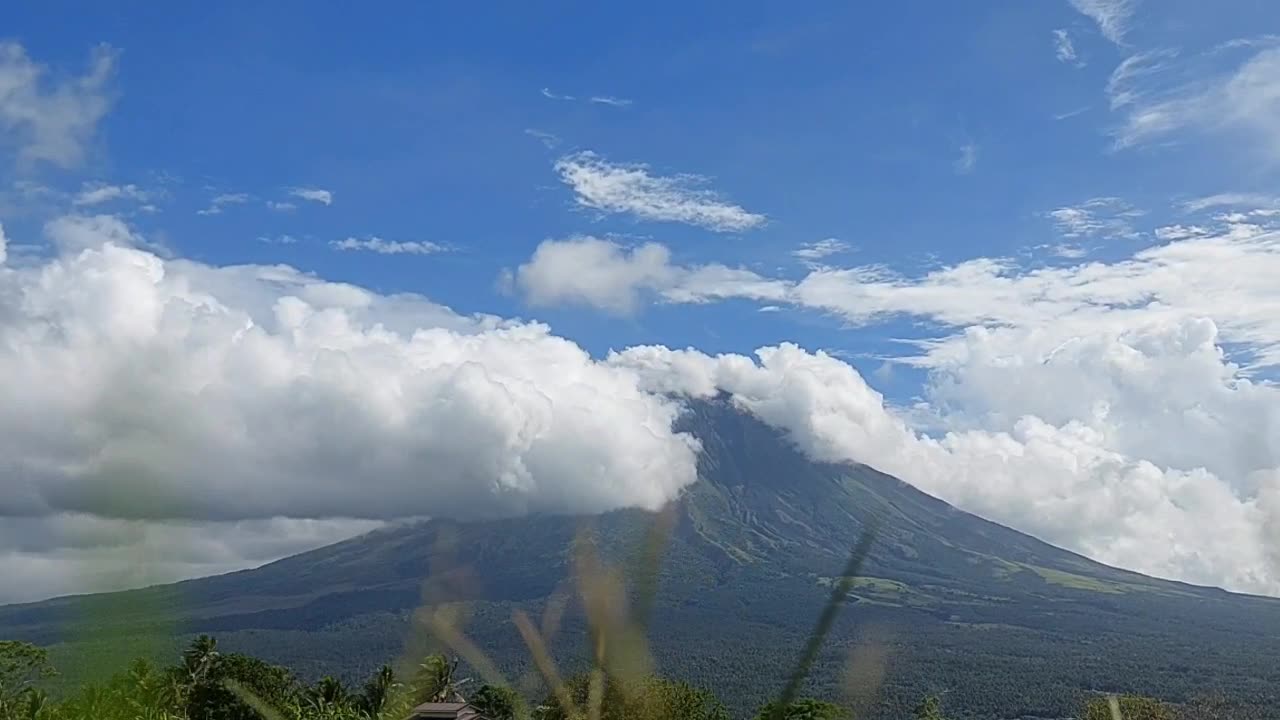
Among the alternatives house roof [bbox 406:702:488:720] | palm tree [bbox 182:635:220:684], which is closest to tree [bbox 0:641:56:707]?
palm tree [bbox 182:635:220:684]

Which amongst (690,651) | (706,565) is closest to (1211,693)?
(690,651)

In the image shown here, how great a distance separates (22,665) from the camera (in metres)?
30.6

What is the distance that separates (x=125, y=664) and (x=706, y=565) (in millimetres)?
198183

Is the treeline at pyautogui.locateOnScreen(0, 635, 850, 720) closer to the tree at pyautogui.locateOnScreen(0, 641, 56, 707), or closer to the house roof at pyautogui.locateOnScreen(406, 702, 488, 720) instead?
the tree at pyautogui.locateOnScreen(0, 641, 56, 707)

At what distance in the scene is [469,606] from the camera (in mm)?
4102

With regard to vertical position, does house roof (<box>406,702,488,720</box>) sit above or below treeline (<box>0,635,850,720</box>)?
below

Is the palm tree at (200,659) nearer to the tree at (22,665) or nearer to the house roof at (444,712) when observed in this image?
the tree at (22,665)

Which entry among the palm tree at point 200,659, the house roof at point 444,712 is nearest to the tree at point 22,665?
the palm tree at point 200,659

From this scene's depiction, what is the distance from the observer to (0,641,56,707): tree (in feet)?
98.6

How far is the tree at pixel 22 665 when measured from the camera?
30.1m

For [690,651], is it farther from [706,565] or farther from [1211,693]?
[706,565]

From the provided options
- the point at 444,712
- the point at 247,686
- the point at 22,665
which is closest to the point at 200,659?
the point at 22,665

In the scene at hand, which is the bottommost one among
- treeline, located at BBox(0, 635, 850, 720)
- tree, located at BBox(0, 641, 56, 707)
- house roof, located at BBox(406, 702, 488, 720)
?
house roof, located at BBox(406, 702, 488, 720)

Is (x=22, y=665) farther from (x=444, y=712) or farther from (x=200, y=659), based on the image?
(x=444, y=712)
